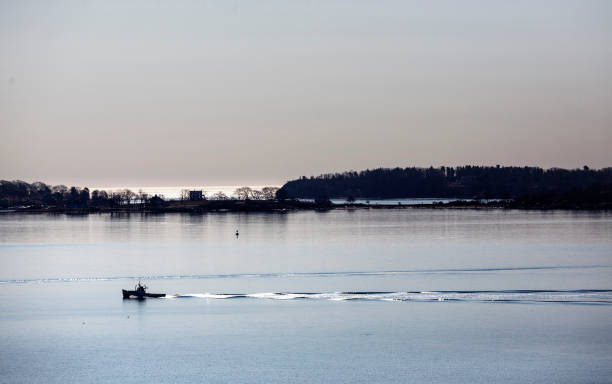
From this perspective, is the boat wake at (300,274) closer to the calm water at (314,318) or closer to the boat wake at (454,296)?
the calm water at (314,318)

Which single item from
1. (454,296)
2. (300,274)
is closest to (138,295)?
(300,274)

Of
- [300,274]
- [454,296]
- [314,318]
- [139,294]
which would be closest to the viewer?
[314,318]

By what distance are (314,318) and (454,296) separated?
31.8ft

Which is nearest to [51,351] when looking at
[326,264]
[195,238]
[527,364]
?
[527,364]

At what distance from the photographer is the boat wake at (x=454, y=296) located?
45219mm

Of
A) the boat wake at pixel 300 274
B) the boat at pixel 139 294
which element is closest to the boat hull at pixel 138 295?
the boat at pixel 139 294

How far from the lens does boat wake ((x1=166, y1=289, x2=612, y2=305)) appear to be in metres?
45.2

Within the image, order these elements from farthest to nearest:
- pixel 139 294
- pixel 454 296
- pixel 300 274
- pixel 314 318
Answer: pixel 300 274, pixel 139 294, pixel 454 296, pixel 314 318

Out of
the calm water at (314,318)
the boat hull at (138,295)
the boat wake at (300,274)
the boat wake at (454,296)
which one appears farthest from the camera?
the boat wake at (300,274)

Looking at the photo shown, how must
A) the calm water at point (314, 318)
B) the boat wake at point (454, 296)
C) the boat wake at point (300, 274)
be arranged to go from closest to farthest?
the calm water at point (314, 318)
the boat wake at point (454, 296)
the boat wake at point (300, 274)

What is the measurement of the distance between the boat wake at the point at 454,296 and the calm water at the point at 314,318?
118 millimetres

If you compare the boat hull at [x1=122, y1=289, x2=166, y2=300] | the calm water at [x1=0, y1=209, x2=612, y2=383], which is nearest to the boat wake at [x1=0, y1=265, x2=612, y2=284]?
the calm water at [x1=0, y1=209, x2=612, y2=383]

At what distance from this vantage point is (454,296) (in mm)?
46969

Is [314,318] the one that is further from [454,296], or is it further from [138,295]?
[138,295]
